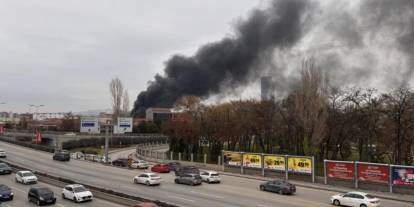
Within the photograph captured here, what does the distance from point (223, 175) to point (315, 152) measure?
16050 millimetres

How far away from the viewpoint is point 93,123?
68.6 m

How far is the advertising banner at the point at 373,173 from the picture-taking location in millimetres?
39406

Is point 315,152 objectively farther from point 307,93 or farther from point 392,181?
point 392,181

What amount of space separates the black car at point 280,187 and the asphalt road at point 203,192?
27.1 inches

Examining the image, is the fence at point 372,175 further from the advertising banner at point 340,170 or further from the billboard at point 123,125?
the billboard at point 123,125

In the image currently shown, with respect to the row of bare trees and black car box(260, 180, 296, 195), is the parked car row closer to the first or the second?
black car box(260, 180, 296, 195)

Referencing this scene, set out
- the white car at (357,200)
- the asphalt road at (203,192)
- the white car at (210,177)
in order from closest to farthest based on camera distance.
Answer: the white car at (357,200), the asphalt road at (203,192), the white car at (210,177)

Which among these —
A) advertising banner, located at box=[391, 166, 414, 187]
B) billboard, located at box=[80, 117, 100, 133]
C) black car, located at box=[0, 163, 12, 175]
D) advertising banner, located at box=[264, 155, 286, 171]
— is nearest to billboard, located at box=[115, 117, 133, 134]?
billboard, located at box=[80, 117, 100, 133]

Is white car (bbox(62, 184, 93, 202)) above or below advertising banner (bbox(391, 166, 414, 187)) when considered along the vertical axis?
below

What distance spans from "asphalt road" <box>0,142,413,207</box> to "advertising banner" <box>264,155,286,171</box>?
12.0 feet

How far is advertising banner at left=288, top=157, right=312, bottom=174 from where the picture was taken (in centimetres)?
4612

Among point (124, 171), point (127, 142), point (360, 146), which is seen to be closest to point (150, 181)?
point (124, 171)

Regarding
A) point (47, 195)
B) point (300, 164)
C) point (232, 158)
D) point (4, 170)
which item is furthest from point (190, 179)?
point (4, 170)

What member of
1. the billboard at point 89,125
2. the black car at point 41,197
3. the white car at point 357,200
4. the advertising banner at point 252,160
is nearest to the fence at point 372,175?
the white car at point 357,200
